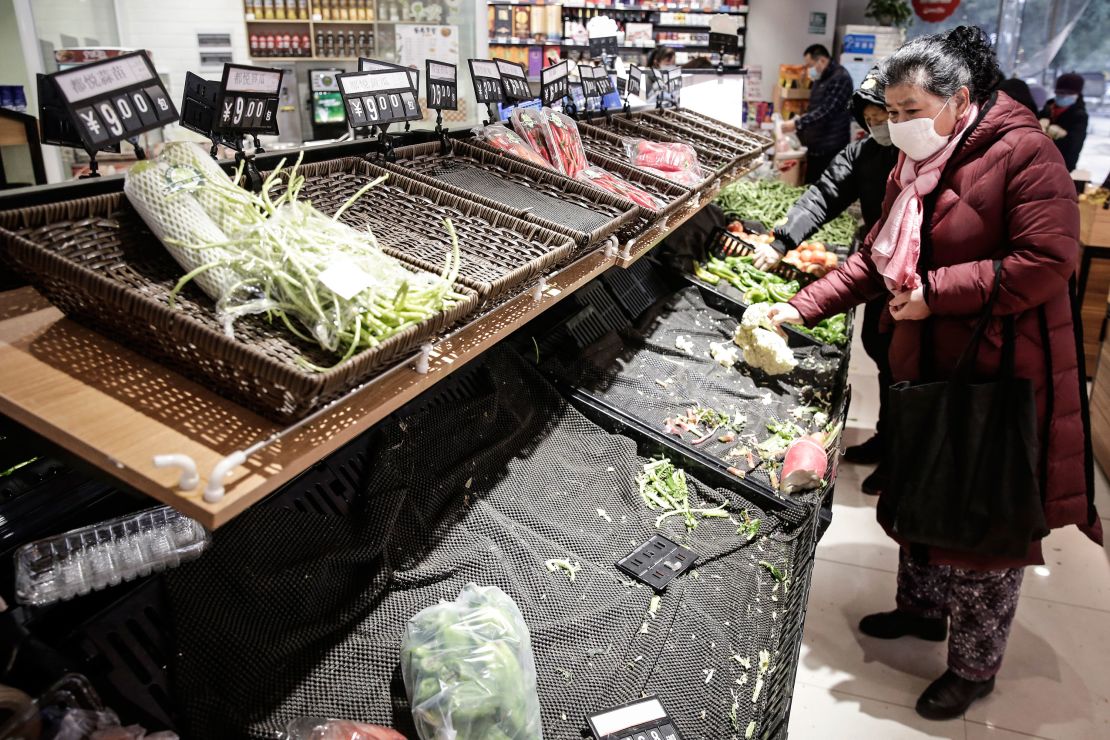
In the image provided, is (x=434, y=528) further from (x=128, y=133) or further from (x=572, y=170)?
(x=572, y=170)

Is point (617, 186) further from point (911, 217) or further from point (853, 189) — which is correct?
point (853, 189)

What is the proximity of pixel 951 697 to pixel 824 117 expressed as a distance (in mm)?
6349

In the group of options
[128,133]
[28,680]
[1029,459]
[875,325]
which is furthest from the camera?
[875,325]

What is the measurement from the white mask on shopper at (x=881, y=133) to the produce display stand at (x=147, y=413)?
2.27 meters

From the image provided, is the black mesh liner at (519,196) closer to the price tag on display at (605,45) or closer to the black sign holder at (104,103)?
the black sign holder at (104,103)

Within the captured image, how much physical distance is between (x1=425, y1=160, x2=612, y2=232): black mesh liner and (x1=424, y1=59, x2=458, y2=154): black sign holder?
0.45 ft

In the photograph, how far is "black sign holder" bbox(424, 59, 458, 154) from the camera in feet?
6.68

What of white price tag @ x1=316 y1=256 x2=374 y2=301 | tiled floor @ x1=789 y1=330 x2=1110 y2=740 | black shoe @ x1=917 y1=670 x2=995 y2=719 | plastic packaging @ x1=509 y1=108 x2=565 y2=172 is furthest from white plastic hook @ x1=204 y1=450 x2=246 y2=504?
black shoe @ x1=917 y1=670 x2=995 y2=719

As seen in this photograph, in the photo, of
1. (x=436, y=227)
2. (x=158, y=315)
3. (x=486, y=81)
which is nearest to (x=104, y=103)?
(x=158, y=315)

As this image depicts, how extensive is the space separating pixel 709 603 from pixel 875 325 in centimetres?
232

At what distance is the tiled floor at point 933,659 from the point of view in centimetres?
238

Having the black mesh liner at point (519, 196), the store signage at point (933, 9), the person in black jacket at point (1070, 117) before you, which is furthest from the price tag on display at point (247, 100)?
the store signage at point (933, 9)

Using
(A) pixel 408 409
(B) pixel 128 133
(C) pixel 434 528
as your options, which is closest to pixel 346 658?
(C) pixel 434 528

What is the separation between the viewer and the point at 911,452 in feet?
6.93
